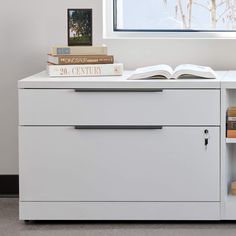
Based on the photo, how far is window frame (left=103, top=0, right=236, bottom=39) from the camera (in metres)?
3.88

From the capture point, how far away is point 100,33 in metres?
3.79

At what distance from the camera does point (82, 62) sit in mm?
3473

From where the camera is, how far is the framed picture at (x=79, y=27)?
12.0 ft

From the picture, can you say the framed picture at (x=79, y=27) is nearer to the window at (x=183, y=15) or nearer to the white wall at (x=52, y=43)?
the white wall at (x=52, y=43)

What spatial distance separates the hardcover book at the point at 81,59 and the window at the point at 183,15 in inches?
19.4

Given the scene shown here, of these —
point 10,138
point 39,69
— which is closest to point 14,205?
point 10,138

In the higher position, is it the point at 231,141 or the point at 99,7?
the point at 99,7

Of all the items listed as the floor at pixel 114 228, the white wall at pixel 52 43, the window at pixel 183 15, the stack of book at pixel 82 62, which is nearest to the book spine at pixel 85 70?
the stack of book at pixel 82 62

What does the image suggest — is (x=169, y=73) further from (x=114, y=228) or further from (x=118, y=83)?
(x=114, y=228)

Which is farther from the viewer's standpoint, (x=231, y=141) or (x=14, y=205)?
(x=14, y=205)

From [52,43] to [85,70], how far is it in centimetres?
41

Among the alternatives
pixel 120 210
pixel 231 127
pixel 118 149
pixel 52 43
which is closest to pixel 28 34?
pixel 52 43
